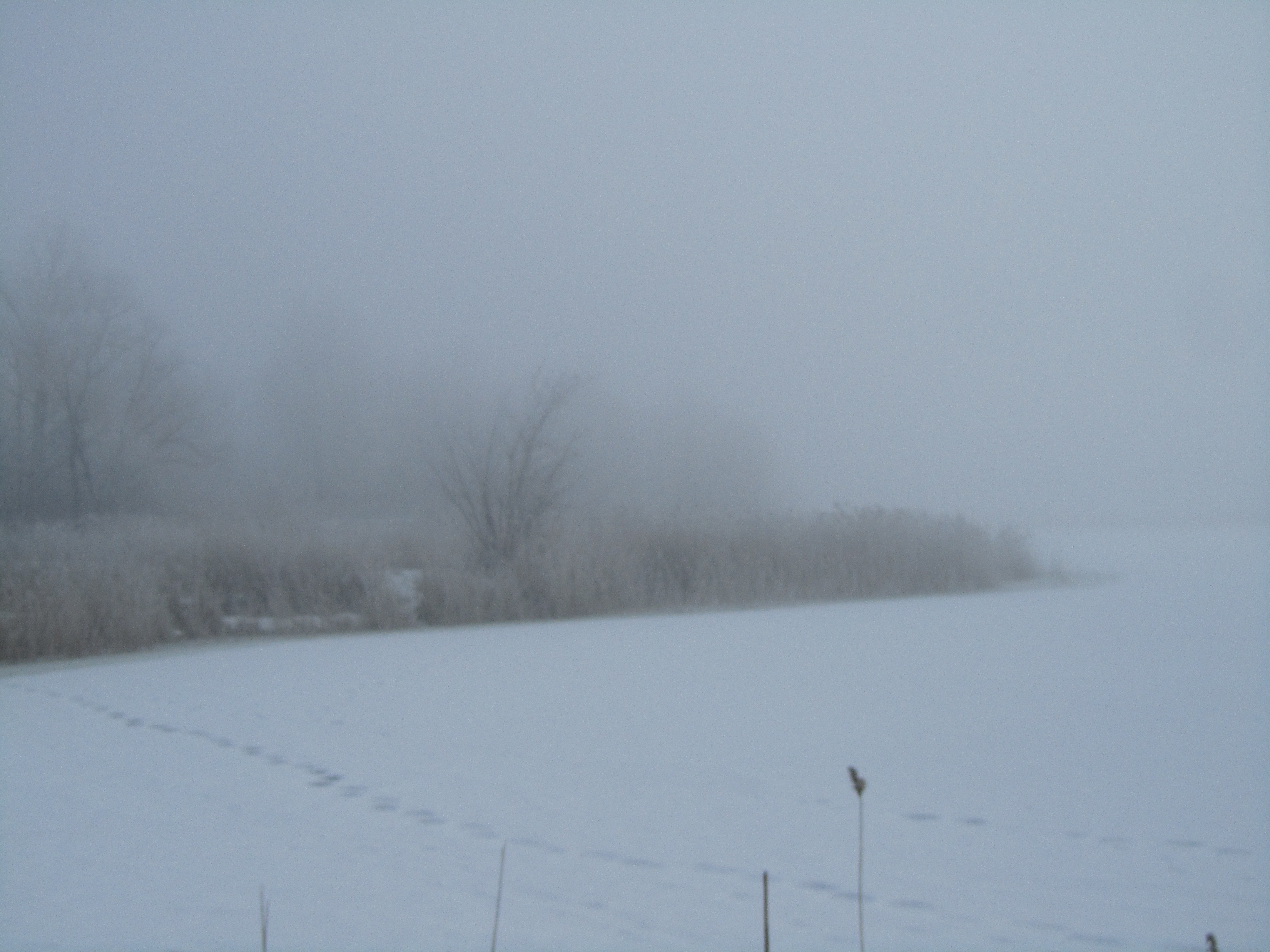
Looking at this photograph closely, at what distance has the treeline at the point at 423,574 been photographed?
6.02 metres

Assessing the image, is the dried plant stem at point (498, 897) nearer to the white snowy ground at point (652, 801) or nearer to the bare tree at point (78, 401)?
the white snowy ground at point (652, 801)

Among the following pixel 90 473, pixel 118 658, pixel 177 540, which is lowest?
pixel 118 658

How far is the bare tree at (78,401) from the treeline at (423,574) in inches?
201

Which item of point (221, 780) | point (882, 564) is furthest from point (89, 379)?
point (221, 780)

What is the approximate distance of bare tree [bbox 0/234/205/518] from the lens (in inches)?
550

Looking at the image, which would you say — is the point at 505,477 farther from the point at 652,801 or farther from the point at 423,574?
the point at 652,801

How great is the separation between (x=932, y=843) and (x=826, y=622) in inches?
162

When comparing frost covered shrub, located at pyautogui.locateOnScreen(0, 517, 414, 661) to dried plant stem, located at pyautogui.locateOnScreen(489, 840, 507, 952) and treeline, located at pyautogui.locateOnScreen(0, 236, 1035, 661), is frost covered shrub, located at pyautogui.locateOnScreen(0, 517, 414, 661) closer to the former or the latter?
treeline, located at pyautogui.locateOnScreen(0, 236, 1035, 661)

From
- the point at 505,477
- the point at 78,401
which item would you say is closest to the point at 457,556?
the point at 505,477

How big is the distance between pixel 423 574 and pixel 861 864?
6.45 meters

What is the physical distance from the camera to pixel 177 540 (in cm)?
876

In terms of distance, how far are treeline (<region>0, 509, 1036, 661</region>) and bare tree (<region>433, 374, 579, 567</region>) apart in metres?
0.25

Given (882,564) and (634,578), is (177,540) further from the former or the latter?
(882,564)

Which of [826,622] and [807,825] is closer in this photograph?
[807,825]
